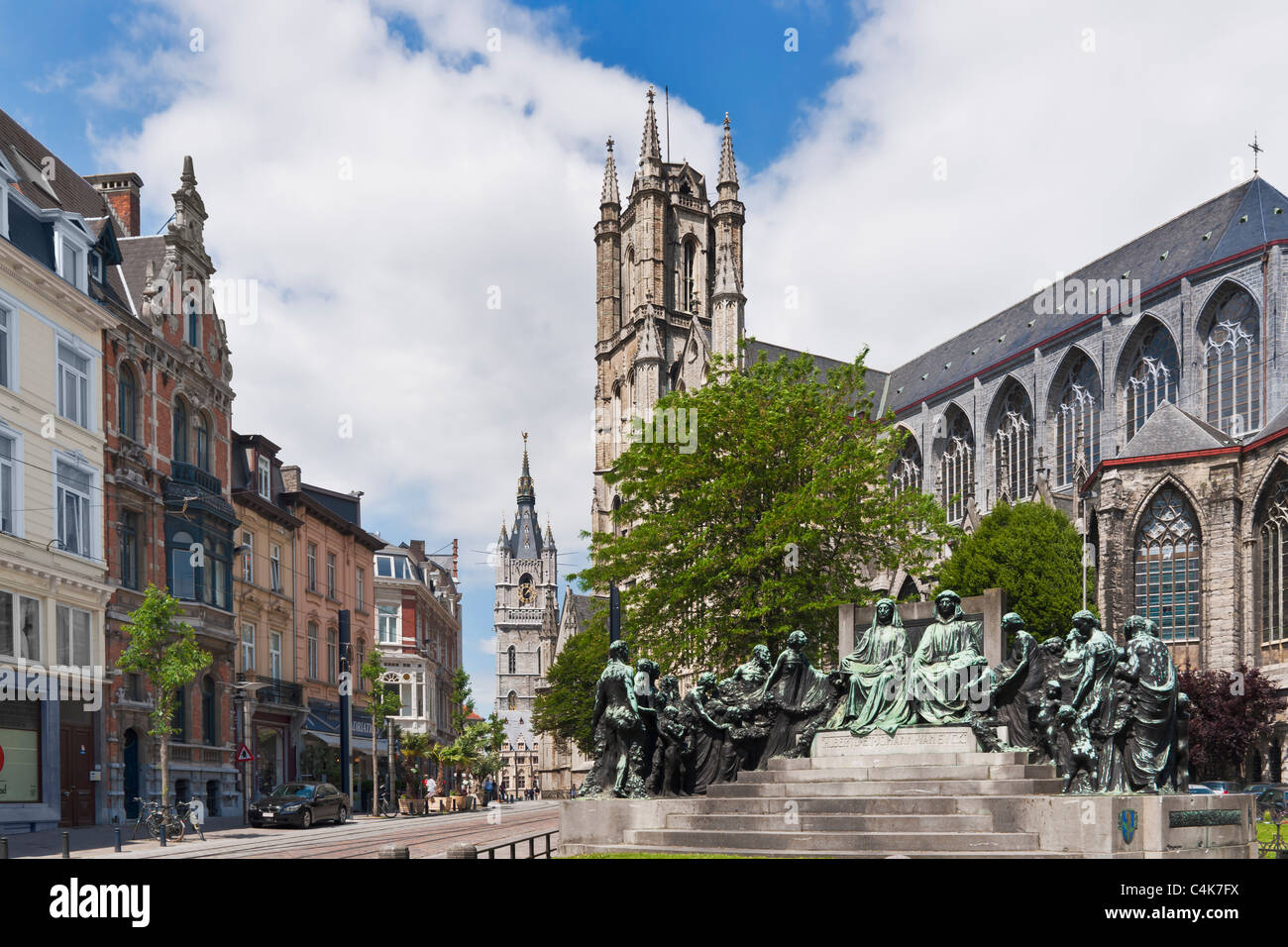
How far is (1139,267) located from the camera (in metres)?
67.8

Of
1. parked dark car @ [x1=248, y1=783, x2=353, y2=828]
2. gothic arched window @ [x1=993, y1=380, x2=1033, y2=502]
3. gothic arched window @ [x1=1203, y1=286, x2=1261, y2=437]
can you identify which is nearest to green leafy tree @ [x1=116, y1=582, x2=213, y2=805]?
parked dark car @ [x1=248, y1=783, x2=353, y2=828]

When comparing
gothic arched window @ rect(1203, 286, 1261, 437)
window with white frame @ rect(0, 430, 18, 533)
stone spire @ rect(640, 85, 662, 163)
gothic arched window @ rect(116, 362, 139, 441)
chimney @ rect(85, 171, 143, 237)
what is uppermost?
stone spire @ rect(640, 85, 662, 163)

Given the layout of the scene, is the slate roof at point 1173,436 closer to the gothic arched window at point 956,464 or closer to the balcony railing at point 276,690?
the gothic arched window at point 956,464

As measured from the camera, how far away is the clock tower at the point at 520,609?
589 ft

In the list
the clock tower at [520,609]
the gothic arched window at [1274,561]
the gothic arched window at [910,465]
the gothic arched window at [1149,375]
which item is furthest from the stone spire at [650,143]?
the clock tower at [520,609]

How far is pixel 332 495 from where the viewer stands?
5453 centimetres

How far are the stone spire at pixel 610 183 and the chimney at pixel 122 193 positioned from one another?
64667 millimetres

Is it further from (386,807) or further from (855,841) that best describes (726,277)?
(855,841)

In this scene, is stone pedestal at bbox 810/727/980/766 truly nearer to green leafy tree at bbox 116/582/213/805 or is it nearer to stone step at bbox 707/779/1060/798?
stone step at bbox 707/779/1060/798

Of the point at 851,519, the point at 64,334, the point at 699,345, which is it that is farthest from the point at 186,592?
the point at 699,345

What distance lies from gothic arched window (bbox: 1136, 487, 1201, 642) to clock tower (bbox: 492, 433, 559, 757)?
128 metres

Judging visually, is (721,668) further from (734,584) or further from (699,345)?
(699,345)

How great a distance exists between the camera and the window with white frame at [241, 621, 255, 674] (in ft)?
132
